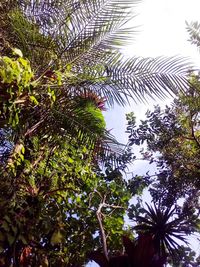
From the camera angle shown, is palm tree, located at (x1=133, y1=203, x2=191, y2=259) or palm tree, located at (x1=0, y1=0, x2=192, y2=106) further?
A: palm tree, located at (x1=133, y1=203, x2=191, y2=259)

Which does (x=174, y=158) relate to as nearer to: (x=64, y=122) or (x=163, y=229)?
(x=163, y=229)

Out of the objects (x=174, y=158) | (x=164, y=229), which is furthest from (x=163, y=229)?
(x=174, y=158)

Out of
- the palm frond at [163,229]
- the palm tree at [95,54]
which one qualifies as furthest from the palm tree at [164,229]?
the palm tree at [95,54]

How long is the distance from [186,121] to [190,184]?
58.3 inches

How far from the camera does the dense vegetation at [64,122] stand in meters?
3.72

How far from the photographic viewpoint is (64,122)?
4477 mm

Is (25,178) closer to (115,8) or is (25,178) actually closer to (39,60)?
(39,60)

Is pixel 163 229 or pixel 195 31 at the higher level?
pixel 195 31

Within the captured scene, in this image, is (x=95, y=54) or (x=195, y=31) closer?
(x=95, y=54)

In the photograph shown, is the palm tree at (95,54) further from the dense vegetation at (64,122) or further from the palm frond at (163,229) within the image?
the palm frond at (163,229)

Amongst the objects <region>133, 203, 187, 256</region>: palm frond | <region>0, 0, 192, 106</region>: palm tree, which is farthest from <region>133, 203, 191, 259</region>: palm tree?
<region>0, 0, 192, 106</region>: palm tree

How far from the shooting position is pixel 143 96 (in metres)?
4.68

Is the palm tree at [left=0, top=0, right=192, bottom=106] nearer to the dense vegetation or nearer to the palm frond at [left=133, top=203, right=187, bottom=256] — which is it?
the dense vegetation

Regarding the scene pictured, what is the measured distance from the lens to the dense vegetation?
12.2ft
